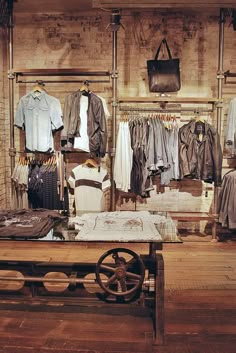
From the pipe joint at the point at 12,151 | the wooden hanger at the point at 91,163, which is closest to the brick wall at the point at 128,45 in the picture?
the wooden hanger at the point at 91,163

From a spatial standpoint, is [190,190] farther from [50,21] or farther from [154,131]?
[50,21]

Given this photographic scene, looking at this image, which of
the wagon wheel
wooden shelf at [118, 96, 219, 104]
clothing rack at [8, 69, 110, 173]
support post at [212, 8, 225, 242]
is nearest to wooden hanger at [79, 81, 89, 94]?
clothing rack at [8, 69, 110, 173]

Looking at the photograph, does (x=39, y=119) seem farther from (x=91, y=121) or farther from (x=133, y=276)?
(x=133, y=276)

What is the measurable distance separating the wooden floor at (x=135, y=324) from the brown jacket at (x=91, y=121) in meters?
1.96

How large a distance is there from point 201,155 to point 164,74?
3.83ft

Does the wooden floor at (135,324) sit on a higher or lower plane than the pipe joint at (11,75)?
lower

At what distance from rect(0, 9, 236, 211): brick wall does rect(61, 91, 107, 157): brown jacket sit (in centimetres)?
44

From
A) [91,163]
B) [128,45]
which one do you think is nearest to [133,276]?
[91,163]

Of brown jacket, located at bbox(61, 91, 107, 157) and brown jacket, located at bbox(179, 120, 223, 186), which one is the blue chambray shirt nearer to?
brown jacket, located at bbox(61, 91, 107, 157)

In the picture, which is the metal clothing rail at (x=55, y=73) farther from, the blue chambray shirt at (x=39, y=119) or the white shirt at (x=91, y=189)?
the white shirt at (x=91, y=189)

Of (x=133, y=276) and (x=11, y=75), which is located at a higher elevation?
(x=11, y=75)

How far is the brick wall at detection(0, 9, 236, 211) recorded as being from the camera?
5.11 meters

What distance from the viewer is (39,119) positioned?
188 inches

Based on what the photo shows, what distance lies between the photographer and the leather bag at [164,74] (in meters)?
4.88
